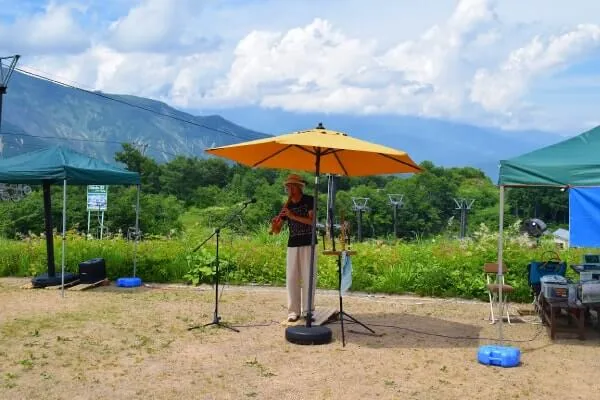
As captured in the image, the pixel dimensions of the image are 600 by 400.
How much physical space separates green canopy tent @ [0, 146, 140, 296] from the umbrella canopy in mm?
2959

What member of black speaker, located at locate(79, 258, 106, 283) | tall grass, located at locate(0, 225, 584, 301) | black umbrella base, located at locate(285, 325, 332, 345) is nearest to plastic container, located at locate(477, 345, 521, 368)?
black umbrella base, located at locate(285, 325, 332, 345)

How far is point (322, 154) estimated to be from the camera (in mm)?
6945

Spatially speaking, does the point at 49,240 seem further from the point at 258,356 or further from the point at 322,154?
the point at 258,356

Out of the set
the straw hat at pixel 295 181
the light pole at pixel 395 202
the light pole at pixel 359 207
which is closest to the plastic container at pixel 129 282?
the straw hat at pixel 295 181

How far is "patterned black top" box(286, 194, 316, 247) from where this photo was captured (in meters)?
6.99

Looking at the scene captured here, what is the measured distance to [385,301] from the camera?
908 cm

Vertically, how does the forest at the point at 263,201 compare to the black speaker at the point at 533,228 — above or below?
above

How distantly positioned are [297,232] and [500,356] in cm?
245

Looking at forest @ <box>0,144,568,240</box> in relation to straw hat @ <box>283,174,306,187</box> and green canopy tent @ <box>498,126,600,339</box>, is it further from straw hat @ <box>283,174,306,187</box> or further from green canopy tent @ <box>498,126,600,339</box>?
green canopy tent @ <box>498,126,600,339</box>

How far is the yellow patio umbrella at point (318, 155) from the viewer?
6234 mm

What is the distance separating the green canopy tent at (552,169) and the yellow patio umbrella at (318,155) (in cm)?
105

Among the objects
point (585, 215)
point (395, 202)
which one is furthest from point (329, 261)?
point (395, 202)

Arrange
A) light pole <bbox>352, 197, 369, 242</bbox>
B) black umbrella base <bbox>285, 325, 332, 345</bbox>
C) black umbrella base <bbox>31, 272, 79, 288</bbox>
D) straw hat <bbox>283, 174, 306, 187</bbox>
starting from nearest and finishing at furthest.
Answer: black umbrella base <bbox>285, 325, 332, 345</bbox> < straw hat <bbox>283, 174, 306, 187</bbox> < black umbrella base <bbox>31, 272, 79, 288</bbox> < light pole <bbox>352, 197, 369, 242</bbox>

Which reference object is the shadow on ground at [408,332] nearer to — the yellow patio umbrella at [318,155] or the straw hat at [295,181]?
the yellow patio umbrella at [318,155]
